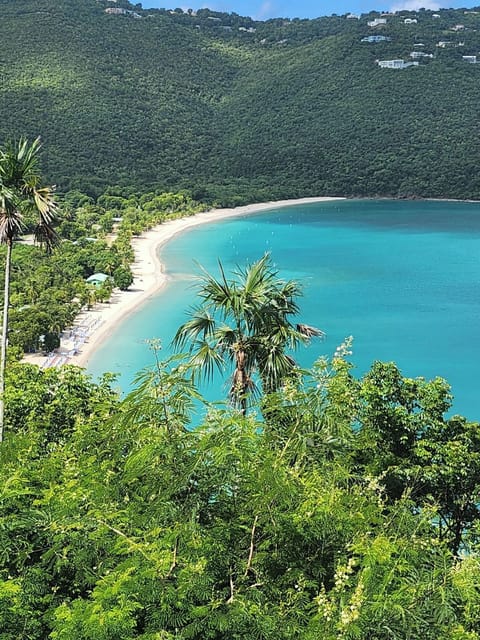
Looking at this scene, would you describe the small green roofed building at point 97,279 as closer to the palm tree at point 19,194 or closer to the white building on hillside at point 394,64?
the palm tree at point 19,194

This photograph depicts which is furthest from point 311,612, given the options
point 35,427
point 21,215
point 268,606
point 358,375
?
point 358,375

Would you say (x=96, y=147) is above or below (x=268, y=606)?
above

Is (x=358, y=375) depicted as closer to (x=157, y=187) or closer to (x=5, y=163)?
(x=5, y=163)

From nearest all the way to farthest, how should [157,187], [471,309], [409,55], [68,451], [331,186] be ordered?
[68,451] → [471,309] → [157,187] → [331,186] → [409,55]

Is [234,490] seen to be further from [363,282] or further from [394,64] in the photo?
[394,64]

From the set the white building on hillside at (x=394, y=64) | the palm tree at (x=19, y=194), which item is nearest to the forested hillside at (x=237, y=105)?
the white building on hillside at (x=394, y=64)

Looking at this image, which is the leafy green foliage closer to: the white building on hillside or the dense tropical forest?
the dense tropical forest

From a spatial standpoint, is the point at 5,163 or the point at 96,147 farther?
the point at 96,147
